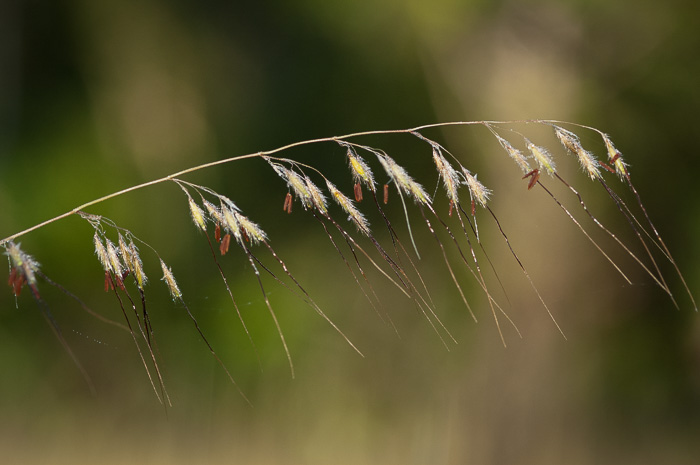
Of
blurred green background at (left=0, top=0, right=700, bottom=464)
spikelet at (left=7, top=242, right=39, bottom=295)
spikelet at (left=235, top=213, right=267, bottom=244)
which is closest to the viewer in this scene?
spikelet at (left=7, top=242, right=39, bottom=295)

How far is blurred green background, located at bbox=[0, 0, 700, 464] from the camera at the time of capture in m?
1.91

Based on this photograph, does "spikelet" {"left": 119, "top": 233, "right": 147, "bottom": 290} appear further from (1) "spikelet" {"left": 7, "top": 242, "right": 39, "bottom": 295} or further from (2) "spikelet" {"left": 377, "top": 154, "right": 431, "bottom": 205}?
(2) "spikelet" {"left": 377, "top": 154, "right": 431, "bottom": 205}

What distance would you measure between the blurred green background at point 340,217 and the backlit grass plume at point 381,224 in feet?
0.12

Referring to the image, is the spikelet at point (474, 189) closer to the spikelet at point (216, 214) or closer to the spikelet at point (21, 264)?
the spikelet at point (216, 214)

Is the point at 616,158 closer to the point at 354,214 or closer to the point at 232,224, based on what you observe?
the point at 354,214

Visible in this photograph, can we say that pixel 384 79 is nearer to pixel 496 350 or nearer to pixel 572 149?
pixel 496 350

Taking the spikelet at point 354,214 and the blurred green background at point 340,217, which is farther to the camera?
the blurred green background at point 340,217

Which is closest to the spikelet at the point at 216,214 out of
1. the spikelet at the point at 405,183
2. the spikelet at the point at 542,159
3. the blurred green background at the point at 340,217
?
the spikelet at the point at 405,183

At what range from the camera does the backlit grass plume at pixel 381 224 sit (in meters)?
0.52

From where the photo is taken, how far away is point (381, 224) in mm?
2361

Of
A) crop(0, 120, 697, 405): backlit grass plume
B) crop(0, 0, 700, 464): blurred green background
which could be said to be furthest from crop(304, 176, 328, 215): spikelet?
crop(0, 0, 700, 464): blurred green background

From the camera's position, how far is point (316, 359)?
2154 mm

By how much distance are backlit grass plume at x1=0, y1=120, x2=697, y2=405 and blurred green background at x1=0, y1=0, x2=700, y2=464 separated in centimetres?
4

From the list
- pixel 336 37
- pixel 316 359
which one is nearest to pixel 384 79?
pixel 336 37
